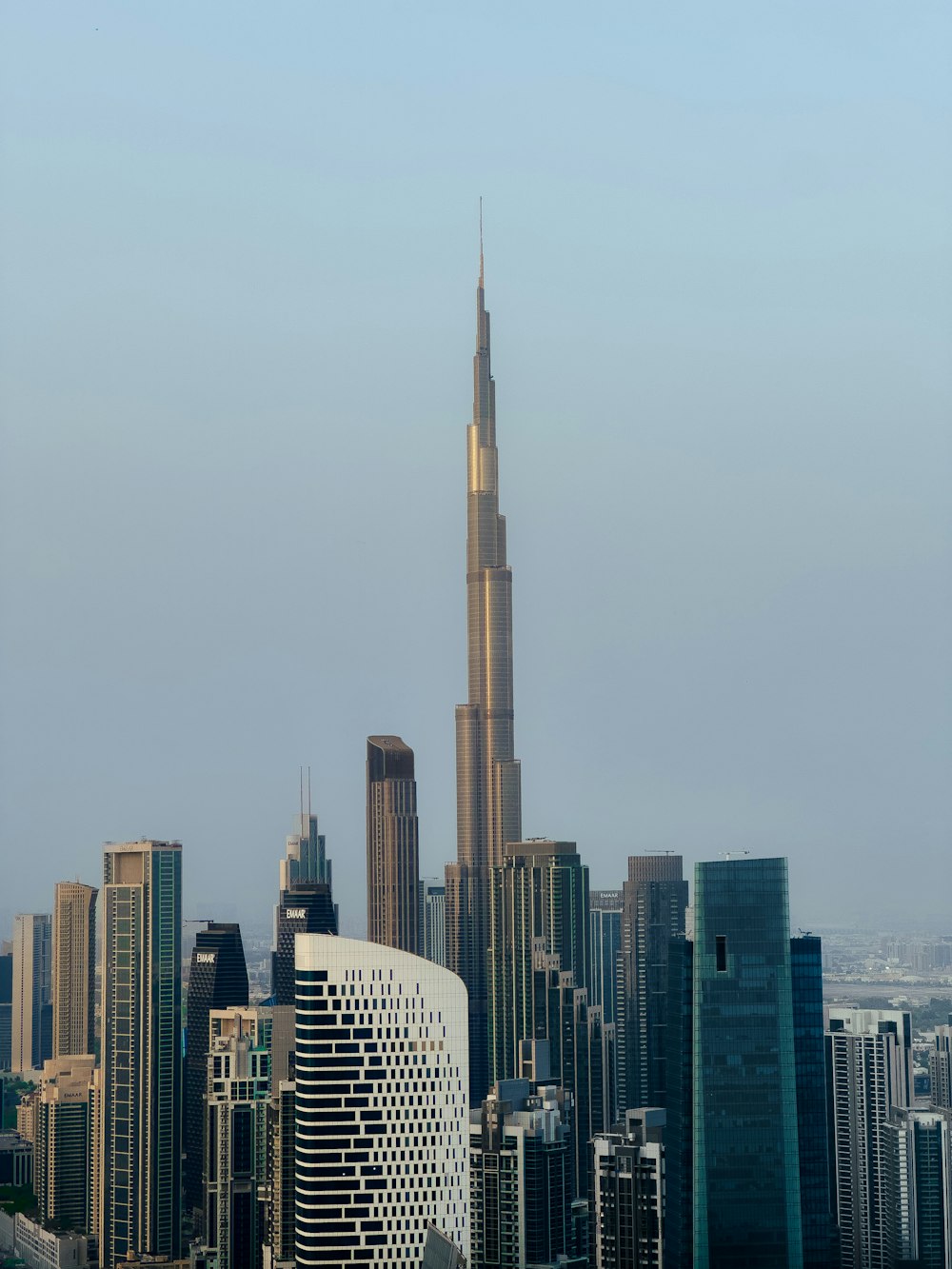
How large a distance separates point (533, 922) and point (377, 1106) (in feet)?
103

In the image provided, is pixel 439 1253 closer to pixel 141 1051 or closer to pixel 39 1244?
pixel 39 1244

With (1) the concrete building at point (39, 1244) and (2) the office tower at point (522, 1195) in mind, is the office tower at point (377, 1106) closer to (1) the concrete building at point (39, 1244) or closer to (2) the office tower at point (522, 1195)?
(2) the office tower at point (522, 1195)

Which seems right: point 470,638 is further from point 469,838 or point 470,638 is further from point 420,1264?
point 420,1264

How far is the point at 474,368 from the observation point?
6550 centimetres

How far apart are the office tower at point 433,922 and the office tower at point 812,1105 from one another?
968 inches

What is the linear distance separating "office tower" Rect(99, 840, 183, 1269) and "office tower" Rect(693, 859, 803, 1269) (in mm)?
17568

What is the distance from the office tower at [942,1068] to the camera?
31.9m

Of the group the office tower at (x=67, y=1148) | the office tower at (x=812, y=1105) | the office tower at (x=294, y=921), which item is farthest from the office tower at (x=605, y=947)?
the office tower at (x=812, y=1105)

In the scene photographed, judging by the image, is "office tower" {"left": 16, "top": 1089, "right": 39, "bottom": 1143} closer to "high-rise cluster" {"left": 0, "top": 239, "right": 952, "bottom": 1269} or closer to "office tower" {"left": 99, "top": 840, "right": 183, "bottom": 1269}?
"high-rise cluster" {"left": 0, "top": 239, "right": 952, "bottom": 1269}

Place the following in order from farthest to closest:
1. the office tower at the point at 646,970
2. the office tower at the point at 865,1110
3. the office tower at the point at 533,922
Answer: the office tower at the point at 533,922
the office tower at the point at 646,970
the office tower at the point at 865,1110

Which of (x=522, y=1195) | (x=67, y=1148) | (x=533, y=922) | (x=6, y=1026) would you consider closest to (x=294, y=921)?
(x=67, y=1148)

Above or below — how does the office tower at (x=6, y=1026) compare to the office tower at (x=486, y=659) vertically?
below

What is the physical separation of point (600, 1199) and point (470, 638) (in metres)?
38.8

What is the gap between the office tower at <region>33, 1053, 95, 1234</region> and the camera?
4603 cm
